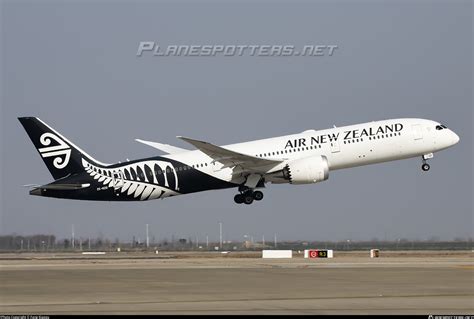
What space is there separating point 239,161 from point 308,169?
189 inches

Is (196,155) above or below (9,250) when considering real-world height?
above

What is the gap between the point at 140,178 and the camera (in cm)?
5803

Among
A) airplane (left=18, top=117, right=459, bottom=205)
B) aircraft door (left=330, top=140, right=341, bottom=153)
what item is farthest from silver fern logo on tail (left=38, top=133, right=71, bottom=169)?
aircraft door (left=330, top=140, right=341, bottom=153)

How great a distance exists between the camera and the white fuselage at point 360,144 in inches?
2218

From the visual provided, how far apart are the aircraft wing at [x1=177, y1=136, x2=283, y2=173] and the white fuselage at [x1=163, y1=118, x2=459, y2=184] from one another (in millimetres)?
676

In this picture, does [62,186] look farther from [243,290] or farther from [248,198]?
[243,290]

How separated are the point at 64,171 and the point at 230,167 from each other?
11.6 m

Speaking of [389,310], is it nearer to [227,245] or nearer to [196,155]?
[196,155]

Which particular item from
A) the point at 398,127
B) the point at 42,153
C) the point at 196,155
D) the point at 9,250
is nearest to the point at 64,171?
the point at 42,153

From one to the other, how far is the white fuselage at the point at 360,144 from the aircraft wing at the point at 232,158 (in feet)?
2.22

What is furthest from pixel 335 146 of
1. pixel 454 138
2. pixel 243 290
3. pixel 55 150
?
pixel 243 290

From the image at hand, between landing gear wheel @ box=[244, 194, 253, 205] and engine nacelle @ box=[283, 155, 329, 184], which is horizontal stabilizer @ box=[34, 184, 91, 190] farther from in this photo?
engine nacelle @ box=[283, 155, 329, 184]

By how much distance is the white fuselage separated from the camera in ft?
185

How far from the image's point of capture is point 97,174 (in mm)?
58500
